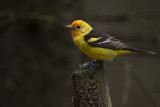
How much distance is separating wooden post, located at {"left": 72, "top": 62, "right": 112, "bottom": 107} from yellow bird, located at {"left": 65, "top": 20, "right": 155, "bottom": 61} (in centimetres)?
101

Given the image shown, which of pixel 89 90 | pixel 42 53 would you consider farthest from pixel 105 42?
pixel 42 53

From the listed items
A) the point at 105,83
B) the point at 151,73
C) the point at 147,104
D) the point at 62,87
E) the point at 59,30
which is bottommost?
the point at 147,104

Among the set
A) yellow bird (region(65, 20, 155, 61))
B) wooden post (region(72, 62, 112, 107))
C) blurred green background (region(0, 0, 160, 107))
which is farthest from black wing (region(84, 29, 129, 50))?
blurred green background (region(0, 0, 160, 107))

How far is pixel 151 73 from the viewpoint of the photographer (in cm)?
1174

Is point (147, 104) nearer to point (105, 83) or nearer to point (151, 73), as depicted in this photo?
point (151, 73)

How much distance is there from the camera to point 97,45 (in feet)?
16.8

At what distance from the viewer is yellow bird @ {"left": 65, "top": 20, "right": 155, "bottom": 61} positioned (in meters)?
5.05

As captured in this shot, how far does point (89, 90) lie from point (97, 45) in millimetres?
1374

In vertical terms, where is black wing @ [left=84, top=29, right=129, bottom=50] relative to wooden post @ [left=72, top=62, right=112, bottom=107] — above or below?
above

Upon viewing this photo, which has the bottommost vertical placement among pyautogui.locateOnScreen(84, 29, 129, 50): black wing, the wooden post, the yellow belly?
the wooden post

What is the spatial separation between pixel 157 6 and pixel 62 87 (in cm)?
568

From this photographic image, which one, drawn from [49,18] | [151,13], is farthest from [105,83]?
[151,13]

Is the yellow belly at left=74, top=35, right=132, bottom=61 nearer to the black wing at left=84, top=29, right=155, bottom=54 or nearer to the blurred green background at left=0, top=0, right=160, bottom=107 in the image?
the black wing at left=84, top=29, right=155, bottom=54

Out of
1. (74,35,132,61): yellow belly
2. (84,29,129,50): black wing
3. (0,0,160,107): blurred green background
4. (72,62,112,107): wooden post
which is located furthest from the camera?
(0,0,160,107): blurred green background
